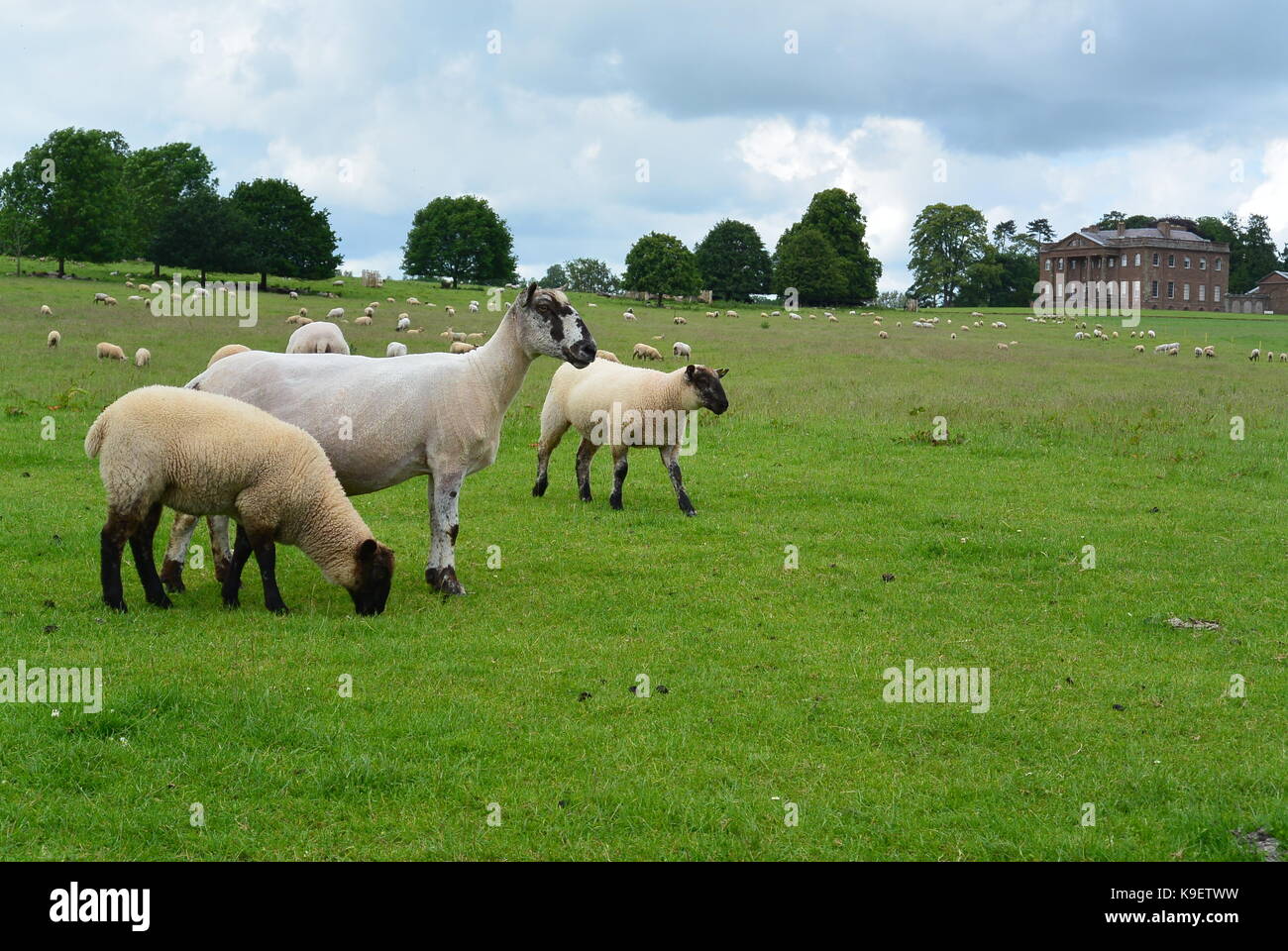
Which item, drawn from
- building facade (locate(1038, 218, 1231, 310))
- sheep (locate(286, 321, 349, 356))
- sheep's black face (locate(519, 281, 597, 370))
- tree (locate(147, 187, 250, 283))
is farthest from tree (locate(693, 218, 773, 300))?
sheep's black face (locate(519, 281, 597, 370))

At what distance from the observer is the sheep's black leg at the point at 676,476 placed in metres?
16.2

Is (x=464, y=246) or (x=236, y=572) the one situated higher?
(x=464, y=246)

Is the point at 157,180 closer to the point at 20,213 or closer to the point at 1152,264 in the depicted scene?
the point at 20,213

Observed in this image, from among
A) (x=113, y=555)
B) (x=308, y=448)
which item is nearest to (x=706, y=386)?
(x=308, y=448)

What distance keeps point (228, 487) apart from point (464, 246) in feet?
372

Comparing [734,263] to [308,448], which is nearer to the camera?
[308,448]

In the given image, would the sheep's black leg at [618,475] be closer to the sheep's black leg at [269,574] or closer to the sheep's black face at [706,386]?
the sheep's black face at [706,386]

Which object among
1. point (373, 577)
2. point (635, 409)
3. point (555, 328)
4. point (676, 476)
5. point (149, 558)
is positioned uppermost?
point (555, 328)

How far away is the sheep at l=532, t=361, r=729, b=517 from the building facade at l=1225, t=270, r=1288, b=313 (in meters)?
136

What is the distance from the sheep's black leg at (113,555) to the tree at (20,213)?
254 feet

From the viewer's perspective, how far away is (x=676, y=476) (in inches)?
648

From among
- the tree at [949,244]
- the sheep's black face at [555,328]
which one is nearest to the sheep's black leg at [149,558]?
the sheep's black face at [555,328]
